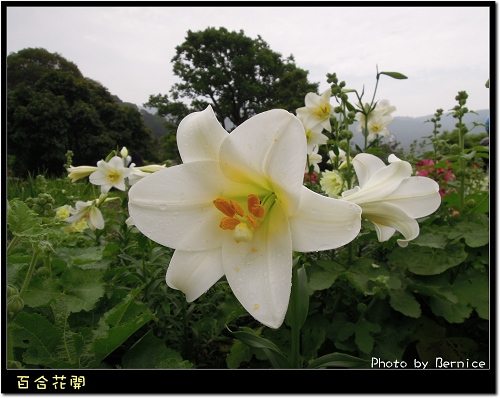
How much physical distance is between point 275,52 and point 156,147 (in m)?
8.54

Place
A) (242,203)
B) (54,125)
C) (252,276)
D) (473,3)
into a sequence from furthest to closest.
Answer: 1. (54,125)
2. (473,3)
3. (242,203)
4. (252,276)

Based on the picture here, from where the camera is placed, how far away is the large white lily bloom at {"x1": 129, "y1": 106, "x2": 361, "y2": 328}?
569 millimetres

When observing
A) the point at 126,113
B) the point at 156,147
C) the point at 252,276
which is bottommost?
the point at 156,147

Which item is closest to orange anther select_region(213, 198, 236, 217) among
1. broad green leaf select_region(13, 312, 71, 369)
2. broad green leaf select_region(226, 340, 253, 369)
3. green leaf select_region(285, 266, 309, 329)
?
green leaf select_region(285, 266, 309, 329)

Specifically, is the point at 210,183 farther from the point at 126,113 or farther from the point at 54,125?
the point at 126,113

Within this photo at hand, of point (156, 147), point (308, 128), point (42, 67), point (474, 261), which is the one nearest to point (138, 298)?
point (308, 128)

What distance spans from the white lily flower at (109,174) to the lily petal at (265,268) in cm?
142

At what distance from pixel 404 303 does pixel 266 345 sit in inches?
25.1

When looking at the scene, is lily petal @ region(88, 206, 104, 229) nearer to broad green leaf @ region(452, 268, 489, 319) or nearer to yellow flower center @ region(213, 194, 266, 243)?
yellow flower center @ region(213, 194, 266, 243)

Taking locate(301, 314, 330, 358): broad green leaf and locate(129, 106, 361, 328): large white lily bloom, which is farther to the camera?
locate(301, 314, 330, 358): broad green leaf

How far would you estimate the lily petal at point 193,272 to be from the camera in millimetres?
674

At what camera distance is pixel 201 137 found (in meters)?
0.65

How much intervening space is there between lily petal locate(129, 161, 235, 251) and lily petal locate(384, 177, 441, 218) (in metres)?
0.41

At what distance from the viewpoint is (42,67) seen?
17469mm
